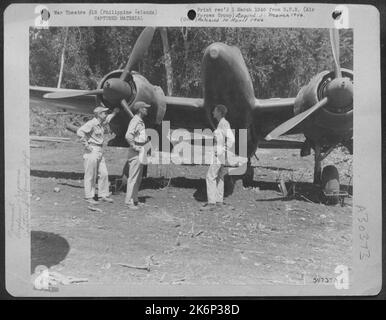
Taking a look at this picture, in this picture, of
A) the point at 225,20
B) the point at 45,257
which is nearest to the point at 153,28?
the point at 225,20

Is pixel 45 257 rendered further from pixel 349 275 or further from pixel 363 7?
pixel 363 7

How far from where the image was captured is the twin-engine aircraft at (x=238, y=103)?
3148 mm

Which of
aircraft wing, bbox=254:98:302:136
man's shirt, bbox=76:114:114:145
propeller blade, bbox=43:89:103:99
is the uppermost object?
propeller blade, bbox=43:89:103:99

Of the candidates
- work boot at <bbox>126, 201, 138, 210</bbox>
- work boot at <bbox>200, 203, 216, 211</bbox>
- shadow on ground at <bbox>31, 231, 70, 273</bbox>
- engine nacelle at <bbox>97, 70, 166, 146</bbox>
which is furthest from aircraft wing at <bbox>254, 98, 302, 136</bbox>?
shadow on ground at <bbox>31, 231, 70, 273</bbox>

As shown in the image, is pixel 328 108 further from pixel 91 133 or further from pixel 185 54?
pixel 91 133

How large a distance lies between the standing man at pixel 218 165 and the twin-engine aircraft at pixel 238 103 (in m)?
0.09

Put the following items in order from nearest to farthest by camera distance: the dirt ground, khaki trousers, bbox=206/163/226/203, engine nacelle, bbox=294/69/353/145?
the dirt ground
engine nacelle, bbox=294/69/353/145
khaki trousers, bbox=206/163/226/203

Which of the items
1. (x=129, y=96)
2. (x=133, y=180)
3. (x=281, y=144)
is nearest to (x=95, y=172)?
(x=133, y=180)

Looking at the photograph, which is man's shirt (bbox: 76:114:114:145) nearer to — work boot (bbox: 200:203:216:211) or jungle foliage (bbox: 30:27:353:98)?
jungle foliage (bbox: 30:27:353:98)

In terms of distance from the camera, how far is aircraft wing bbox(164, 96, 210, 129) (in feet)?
11.0

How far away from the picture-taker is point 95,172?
126 inches

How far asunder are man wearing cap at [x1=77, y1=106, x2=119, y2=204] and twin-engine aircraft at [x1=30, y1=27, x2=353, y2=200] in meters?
0.13

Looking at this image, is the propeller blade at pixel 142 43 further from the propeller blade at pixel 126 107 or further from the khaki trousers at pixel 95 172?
the khaki trousers at pixel 95 172

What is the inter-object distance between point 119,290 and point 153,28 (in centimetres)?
202
